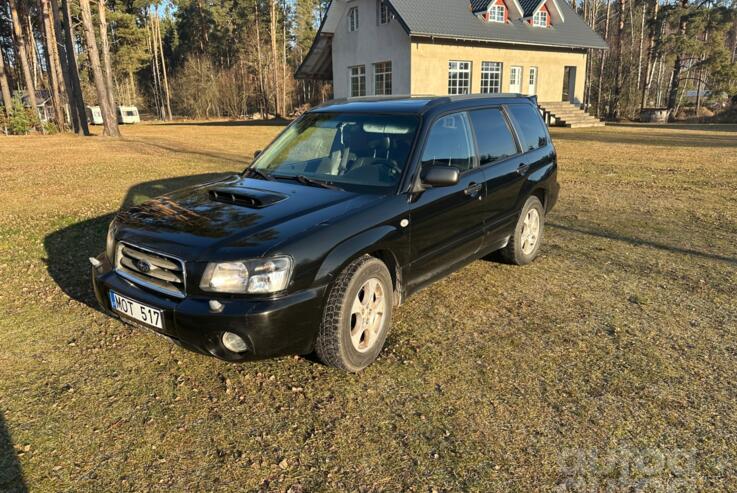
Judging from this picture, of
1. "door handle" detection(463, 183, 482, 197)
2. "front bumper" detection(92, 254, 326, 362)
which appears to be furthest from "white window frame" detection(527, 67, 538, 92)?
"front bumper" detection(92, 254, 326, 362)

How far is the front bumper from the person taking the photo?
2965 mm

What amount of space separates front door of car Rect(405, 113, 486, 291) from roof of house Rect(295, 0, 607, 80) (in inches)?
831

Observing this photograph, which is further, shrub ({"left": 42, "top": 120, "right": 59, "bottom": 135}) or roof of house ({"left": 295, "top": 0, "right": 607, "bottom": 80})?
shrub ({"left": 42, "top": 120, "right": 59, "bottom": 135})

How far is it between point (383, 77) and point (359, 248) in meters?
25.8

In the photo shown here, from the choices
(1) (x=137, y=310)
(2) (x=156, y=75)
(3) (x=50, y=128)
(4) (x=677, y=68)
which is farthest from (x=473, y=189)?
(2) (x=156, y=75)

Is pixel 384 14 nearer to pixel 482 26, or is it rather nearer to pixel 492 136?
pixel 482 26

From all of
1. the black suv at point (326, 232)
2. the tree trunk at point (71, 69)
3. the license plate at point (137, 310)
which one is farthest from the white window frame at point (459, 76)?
the license plate at point (137, 310)

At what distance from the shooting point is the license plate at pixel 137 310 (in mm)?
3176

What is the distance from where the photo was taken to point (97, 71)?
75.0ft

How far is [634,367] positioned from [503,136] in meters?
2.59

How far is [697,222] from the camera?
754cm

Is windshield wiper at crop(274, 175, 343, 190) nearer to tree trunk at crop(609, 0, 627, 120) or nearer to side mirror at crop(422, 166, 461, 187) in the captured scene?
side mirror at crop(422, 166, 461, 187)

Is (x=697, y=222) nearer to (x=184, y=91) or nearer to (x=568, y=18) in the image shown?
(x=568, y=18)

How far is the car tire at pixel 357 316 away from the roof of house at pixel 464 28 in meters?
22.5
